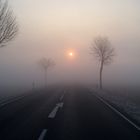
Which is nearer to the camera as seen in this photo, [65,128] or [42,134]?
[42,134]

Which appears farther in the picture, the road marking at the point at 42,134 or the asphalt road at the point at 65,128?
the asphalt road at the point at 65,128

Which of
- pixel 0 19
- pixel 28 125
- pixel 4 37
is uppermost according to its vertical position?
pixel 0 19

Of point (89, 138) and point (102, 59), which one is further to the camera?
point (102, 59)

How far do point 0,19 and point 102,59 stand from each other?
29.0 m

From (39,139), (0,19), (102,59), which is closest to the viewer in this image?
(39,139)

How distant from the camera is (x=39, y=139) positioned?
308 inches

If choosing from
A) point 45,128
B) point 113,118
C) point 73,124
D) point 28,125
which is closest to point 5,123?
point 28,125

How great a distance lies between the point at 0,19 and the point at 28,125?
1363 cm

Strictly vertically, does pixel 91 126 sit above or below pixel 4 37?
below

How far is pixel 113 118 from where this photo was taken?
12203mm

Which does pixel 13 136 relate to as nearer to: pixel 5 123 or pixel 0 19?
pixel 5 123

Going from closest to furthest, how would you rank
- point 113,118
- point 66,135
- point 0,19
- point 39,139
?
point 39,139 < point 66,135 < point 113,118 < point 0,19

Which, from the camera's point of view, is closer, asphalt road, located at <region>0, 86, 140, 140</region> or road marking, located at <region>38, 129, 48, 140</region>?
road marking, located at <region>38, 129, 48, 140</region>

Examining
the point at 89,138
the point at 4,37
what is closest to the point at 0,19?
the point at 4,37
